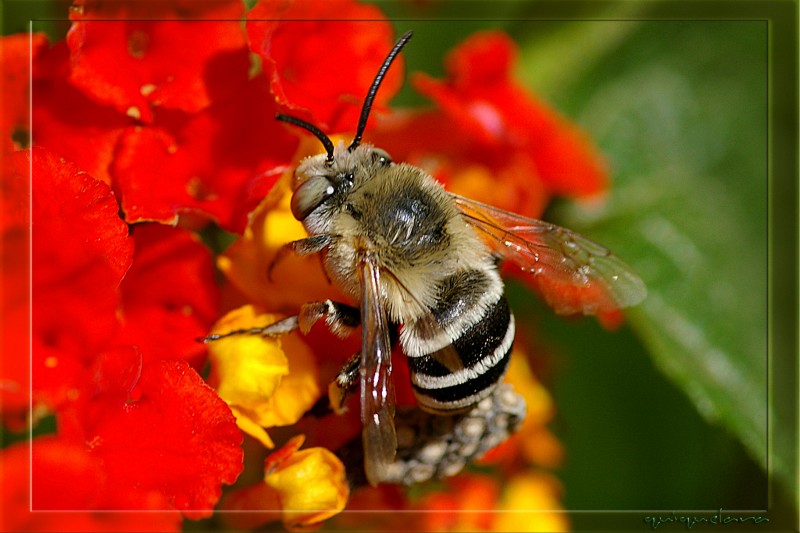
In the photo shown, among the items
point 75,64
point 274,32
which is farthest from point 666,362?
point 75,64

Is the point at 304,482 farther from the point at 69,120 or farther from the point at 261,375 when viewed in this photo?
the point at 69,120

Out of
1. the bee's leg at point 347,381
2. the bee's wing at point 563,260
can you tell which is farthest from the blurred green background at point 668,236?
the bee's leg at point 347,381

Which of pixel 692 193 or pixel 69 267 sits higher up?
pixel 69 267

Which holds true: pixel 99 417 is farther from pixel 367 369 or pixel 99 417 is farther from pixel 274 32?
pixel 274 32

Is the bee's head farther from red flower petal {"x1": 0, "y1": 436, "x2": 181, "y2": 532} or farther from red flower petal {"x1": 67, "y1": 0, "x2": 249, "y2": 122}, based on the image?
red flower petal {"x1": 0, "y1": 436, "x2": 181, "y2": 532}

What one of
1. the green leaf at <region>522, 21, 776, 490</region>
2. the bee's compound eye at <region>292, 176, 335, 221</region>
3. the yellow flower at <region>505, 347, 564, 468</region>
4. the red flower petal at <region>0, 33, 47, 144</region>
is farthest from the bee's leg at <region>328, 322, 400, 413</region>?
the green leaf at <region>522, 21, 776, 490</region>

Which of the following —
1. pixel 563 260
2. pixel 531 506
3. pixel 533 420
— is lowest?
pixel 531 506

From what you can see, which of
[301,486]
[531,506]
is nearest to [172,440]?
[301,486]
